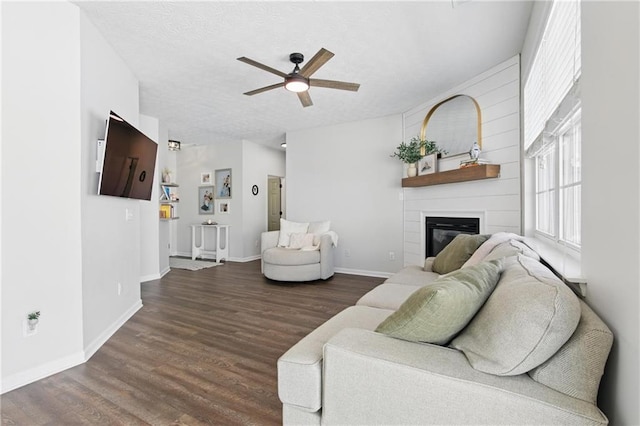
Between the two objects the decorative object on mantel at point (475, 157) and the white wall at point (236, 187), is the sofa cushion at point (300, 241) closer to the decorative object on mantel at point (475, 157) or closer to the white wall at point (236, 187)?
the white wall at point (236, 187)

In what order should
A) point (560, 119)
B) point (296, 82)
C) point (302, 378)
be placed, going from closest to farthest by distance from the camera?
point (302, 378), point (560, 119), point (296, 82)

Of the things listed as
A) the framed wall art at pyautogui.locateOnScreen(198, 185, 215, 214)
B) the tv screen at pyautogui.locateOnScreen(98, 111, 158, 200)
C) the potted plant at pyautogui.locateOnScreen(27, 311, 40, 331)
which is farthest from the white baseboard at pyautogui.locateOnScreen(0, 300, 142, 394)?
the framed wall art at pyautogui.locateOnScreen(198, 185, 215, 214)

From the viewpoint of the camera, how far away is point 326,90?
3945mm

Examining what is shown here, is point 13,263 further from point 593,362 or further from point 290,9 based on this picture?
point 593,362

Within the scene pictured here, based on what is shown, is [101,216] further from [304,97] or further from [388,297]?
[388,297]

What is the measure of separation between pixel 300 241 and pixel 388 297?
2.95m

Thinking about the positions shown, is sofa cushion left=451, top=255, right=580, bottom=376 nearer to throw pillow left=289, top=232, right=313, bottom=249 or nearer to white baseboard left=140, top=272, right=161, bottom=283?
throw pillow left=289, top=232, right=313, bottom=249

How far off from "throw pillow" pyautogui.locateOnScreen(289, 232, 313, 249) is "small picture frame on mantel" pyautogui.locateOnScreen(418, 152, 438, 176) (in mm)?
1961

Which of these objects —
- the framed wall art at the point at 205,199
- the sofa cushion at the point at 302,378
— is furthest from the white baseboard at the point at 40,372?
the framed wall art at the point at 205,199

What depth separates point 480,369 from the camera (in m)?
1.01

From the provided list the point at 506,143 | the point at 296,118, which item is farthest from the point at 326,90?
the point at 506,143

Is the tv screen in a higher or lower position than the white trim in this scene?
higher

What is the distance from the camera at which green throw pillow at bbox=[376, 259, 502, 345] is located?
1108mm

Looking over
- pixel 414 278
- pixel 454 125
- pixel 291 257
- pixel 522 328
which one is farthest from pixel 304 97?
pixel 522 328
